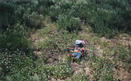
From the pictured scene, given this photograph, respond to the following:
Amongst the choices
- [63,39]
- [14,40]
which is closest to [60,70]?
[63,39]

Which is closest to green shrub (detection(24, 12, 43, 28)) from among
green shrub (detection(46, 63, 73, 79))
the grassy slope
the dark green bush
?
the grassy slope

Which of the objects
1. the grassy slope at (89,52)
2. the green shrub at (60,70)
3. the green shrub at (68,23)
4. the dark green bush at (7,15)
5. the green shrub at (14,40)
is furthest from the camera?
the green shrub at (68,23)

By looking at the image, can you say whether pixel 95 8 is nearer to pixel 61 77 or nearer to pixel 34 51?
pixel 34 51

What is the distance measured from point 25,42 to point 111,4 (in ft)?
21.8

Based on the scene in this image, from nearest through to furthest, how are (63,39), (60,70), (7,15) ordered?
(60,70), (63,39), (7,15)

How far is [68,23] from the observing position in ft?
29.7

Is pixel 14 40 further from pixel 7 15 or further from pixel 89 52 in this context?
pixel 89 52

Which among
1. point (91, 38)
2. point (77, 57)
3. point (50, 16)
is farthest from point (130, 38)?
point (50, 16)

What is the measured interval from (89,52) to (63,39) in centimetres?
140

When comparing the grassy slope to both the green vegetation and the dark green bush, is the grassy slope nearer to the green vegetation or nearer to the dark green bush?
the green vegetation

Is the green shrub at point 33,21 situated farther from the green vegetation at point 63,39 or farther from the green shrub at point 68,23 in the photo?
the green shrub at point 68,23

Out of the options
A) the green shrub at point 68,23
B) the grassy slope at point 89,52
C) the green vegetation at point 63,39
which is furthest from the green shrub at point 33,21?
the green shrub at point 68,23

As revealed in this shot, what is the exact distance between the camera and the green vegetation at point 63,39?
6375mm

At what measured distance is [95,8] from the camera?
10664 mm
